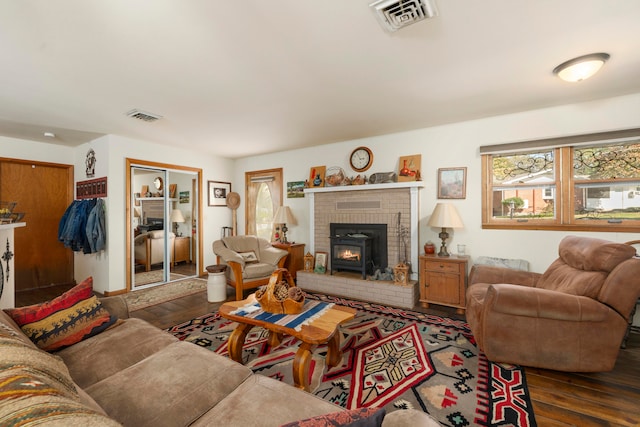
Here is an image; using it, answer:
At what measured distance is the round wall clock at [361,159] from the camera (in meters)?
4.26

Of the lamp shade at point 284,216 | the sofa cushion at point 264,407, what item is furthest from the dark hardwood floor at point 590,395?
the lamp shade at point 284,216

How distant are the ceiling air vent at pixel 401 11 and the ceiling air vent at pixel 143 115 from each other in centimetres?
276

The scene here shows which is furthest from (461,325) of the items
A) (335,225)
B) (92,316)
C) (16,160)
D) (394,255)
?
(16,160)

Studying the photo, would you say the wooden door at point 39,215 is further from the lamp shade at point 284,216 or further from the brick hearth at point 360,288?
the brick hearth at point 360,288

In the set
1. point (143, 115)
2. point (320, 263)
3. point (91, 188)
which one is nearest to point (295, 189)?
point (320, 263)

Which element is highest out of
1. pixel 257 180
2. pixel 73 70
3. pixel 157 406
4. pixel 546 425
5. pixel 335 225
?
pixel 73 70

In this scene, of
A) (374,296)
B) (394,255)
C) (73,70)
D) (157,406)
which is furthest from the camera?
(394,255)

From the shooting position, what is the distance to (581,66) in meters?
2.11

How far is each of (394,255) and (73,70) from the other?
3904 millimetres

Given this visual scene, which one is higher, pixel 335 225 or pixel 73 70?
pixel 73 70

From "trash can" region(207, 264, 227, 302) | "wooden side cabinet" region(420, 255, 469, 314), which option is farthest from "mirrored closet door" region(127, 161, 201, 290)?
"wooden side cabinet" region(420, 255, 469, 314)

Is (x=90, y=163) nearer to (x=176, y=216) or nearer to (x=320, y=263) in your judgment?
(x=176, y=216)

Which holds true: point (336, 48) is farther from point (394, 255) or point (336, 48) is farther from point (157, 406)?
point (394, 255)

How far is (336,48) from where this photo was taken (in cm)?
196
